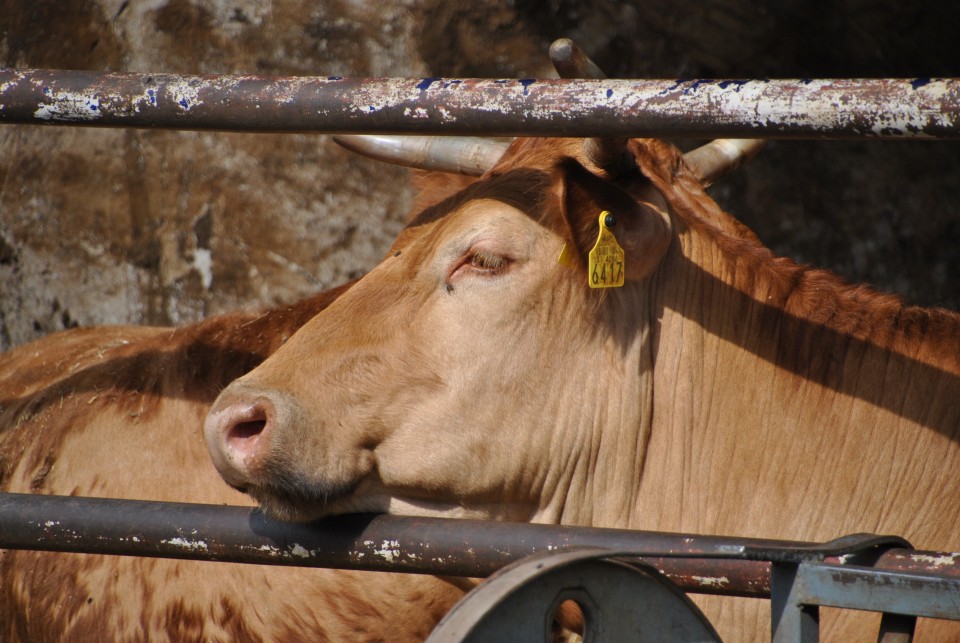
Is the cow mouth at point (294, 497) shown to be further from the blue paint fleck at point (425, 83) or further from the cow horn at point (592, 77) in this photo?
the cow horn at point (592, 77)

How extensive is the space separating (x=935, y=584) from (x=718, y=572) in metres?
0.34

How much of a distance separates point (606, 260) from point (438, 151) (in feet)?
2.91

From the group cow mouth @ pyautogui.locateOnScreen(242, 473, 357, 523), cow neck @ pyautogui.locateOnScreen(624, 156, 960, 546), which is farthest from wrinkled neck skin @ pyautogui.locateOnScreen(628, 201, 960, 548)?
cow mouth @ pyautogui.locateOnScreen(242, 473, 357, 523)

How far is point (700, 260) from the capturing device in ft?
8.45

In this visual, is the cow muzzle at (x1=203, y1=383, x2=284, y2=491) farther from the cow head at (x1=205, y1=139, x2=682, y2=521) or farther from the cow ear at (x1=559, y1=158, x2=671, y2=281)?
the cow ear at (x1=559, y1=158, x2=671, y2=281)

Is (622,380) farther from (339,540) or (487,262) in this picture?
(339,540)

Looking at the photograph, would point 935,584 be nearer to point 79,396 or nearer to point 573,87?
point 573,87

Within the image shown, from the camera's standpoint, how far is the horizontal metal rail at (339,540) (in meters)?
1.62

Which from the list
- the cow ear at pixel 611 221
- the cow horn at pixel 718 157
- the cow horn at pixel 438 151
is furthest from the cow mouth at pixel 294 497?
the cow horn at pixel 718 157

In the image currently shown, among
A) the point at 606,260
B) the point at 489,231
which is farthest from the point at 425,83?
the point at 606,260

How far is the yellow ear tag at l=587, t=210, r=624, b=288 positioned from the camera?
91.7 inches

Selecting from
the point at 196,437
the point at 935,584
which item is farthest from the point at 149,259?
the point at 935,584

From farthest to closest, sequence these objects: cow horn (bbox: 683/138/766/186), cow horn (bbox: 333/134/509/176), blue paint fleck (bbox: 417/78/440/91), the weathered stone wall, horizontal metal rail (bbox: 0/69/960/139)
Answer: the weathered stone wall < cow horn (bbox: 683/138/766/186) < cow horn (bbox: 333/134/509/176) < blue paint fleck (bbox: 417/78/440/91) < horizontal metal rail (bbox: 0/69/960/139)

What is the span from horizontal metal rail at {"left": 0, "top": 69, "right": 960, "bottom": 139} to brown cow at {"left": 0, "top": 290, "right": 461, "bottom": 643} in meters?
1.30
